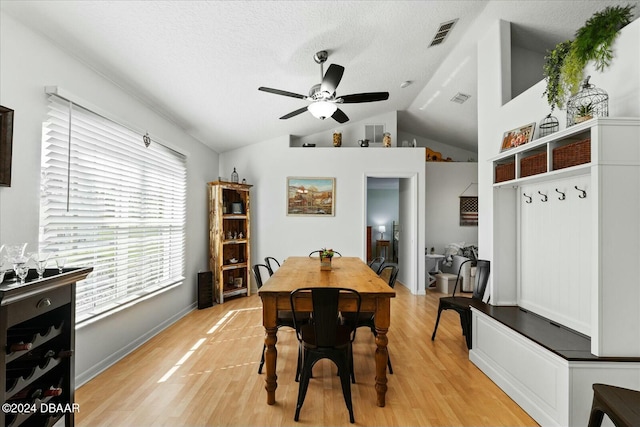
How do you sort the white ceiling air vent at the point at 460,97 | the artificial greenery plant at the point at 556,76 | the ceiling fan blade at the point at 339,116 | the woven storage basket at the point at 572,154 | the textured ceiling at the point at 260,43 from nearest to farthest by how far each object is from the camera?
the woven storage basket at the point at 572,154, the textured ceiling at the point at 260,43, the artificial greenery plant at the point at 556,76, the ceiling fan blade at the point at 339,116, the white ceiling air vent at the point at 460,97

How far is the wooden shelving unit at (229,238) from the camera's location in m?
4.93

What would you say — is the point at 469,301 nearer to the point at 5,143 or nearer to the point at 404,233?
the point at 404,233

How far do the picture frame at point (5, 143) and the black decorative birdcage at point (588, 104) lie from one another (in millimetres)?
3547

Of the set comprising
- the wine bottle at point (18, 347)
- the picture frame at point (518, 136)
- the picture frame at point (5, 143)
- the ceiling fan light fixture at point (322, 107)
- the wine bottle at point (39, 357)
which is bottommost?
the wine bottle at point (39, 357)

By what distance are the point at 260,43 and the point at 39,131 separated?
181 centimetres

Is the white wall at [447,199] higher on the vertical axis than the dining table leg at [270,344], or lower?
higher

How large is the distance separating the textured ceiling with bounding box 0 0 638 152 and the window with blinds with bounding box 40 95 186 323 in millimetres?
530

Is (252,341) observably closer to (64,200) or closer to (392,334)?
(392,334)

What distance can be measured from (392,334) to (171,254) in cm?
296

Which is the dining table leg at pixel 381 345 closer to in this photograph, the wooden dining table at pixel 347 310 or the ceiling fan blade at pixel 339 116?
the wooden dining table at pixel 347 310

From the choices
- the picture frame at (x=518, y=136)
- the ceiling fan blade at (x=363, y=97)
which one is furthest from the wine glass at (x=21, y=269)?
the picture frame at (x=518, y=136)

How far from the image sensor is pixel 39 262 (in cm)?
159

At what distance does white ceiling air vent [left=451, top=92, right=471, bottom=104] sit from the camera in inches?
188

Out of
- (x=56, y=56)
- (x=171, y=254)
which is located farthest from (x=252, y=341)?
(x=56, y=56)
